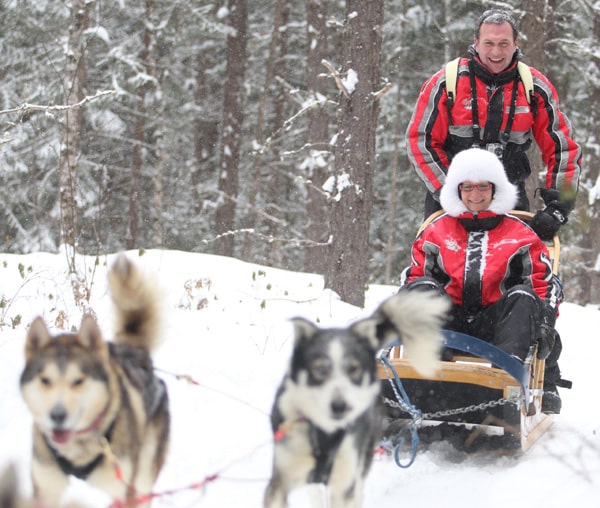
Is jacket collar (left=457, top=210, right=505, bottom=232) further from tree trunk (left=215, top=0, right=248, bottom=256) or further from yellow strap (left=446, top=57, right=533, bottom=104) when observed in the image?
tree trunk (left=215, top=0, right=248, bottom=256)

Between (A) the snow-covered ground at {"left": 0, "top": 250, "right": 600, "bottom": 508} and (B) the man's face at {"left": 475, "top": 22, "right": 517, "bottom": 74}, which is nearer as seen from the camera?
(A) the snow-covered ground at {"left": 0, "top": 250, "right": 600, "bottom": 508}

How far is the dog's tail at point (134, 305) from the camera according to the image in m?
2.85

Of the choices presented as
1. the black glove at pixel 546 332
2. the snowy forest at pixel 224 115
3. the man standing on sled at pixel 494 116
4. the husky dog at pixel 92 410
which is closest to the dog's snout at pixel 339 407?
the husky dog at pixel 92 410

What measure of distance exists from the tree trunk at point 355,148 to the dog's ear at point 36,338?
554 centimetres

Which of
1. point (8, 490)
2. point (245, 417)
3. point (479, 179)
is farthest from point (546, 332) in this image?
point (8, 490)

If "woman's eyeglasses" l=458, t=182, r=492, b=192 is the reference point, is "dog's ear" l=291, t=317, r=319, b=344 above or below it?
below

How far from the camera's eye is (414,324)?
2.77m

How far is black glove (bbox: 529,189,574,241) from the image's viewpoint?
460cm

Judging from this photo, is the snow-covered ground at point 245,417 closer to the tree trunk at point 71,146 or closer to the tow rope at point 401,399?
the tow rope at point 401,399

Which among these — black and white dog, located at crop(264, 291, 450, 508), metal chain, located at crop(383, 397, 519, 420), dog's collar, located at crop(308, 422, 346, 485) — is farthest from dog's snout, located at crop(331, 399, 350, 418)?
metal chain, located at crop(383, 397, 519, 420)

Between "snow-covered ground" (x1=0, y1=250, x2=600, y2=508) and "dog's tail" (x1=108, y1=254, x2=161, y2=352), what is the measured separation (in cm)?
8

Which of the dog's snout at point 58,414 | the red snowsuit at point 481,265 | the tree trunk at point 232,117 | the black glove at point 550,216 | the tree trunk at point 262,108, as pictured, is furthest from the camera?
the tree trunk at point 262,108

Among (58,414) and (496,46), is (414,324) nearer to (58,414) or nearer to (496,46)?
(58,414)

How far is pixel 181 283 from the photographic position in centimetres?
805
